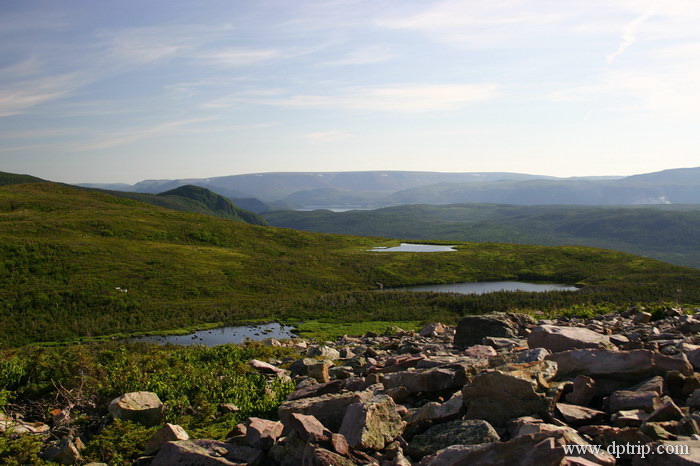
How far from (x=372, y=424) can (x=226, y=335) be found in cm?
3867

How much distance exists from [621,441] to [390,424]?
12.9 ft

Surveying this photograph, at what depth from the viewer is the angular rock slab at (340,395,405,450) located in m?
8.47

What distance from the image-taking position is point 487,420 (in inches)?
352

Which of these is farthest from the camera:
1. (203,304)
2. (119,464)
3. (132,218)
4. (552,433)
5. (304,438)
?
(132,218)

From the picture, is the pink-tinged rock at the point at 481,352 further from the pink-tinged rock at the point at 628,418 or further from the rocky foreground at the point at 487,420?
the pink-tinged rock at the point at 628,418

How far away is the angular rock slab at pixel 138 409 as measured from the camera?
11477 millimetres

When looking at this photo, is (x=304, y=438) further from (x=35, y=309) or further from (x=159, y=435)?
(x=35, y=309)

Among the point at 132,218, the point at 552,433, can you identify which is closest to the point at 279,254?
the point at 132,218

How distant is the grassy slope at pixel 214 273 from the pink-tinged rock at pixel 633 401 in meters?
43.3

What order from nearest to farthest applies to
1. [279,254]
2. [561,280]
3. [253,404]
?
[253,404], [561,280], [279,254]

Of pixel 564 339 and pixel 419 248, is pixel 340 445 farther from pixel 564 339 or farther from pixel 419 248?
pixel 419 248

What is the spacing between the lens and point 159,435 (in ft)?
32.2

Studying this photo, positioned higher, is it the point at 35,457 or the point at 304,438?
the point at 304,438

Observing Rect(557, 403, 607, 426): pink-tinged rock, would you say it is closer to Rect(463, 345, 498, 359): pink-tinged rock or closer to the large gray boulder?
Rect(463, 345, 498, 359): pink-tinged rock
